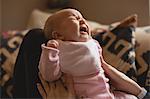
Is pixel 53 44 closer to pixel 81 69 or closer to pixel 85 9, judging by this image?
pixel 81 69

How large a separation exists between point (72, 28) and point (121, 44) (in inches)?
18.6

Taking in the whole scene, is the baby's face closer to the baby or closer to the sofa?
the baby

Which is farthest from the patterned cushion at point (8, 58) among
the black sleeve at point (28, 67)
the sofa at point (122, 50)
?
the black sleeve at point (28, 67)

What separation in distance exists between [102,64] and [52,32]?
0.17 metres

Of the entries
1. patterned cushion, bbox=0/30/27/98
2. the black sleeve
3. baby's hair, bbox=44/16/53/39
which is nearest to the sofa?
patterned cushion, bbox=0/30/27/98

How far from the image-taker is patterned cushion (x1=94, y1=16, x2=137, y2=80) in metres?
1.22

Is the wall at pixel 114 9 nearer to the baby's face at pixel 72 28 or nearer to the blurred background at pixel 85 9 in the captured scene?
the blurred background at pixel 85 9

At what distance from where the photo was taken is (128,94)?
0.92 metres

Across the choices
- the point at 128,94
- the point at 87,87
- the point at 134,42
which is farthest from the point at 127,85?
the point at 134,42

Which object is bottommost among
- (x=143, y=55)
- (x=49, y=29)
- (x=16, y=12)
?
(x=143, y=55)

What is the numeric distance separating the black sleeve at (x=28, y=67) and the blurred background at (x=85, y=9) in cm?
19

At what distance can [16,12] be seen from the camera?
1.85m

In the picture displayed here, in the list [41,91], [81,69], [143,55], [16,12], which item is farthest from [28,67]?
[16,12]

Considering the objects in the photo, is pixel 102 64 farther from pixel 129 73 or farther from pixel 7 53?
pixel 7 53
